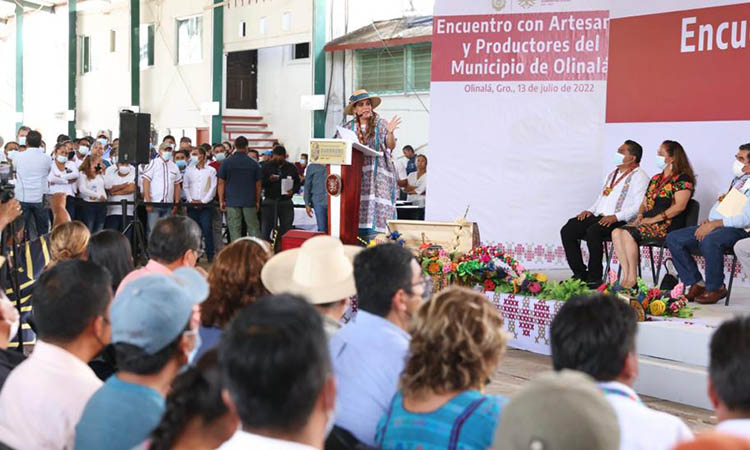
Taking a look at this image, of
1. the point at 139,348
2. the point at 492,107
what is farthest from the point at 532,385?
the point at 492,107

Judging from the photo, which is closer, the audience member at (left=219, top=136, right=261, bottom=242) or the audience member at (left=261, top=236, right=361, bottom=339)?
the audience member at (left=261, top=236, right=361, bottom=339)

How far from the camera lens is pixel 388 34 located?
14.5 metres

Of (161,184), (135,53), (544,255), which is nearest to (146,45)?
(135,53)

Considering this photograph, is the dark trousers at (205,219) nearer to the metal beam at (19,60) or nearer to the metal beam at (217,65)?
the metal beam at (217,65)

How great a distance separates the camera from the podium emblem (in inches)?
265

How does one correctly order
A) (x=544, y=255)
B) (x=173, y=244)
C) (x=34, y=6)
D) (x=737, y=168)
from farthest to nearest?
(x=34, y=6) → (x=544, y=255) → (x=737, y=168) → (x=173, y=244)

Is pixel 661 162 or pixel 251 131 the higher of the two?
pixel 251 131

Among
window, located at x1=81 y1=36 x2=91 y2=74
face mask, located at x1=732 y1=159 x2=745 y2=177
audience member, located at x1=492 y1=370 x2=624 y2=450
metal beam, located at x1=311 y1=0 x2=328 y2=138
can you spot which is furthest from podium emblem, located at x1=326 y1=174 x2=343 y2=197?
window, located at x1=81 y1=36 x2=91 y2=74

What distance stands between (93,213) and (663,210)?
6262 mm

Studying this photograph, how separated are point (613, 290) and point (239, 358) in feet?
14.1

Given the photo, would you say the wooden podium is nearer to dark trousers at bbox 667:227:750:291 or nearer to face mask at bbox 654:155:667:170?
face mask at bbox 654:155:667:170

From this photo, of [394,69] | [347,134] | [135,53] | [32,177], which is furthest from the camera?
[135,53]

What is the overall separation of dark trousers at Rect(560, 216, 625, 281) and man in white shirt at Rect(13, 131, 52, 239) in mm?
5712

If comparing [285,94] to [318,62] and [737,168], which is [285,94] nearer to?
[318,62]
